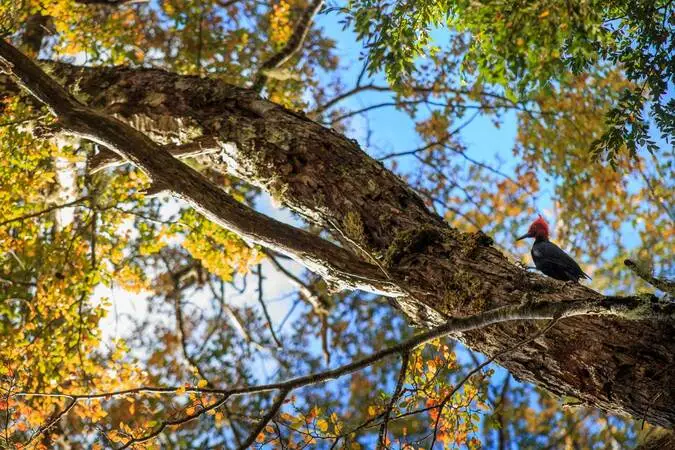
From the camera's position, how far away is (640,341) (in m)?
2.89

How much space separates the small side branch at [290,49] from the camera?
7.18 m

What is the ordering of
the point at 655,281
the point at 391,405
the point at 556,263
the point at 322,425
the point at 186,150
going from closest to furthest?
1. the point at 655,281
2. the point at 391,405
3. the point at 322,425
4. the point at 556,263
5. the point at 186,150

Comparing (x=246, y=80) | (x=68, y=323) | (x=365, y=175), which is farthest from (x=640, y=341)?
(x=246, y=80)

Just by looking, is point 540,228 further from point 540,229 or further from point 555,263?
point 555,263

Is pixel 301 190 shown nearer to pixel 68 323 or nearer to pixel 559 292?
pixel 559 292

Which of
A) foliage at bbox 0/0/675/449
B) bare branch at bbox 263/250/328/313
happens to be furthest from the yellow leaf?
bare branch at bbox 263/250/328/313

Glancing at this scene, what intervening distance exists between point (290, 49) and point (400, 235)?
182 inches

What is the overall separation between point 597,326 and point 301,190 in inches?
87.2

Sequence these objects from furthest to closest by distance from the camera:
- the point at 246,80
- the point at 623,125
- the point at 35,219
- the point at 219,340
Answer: the point at 219,340 < the point at 246,80 < the point at 35,219 < the point at 623,125

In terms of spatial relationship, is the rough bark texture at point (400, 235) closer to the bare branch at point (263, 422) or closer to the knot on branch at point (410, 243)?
the knot on branch at point (410, 243)

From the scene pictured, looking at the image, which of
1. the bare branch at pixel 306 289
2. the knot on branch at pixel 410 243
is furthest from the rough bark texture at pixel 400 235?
the bare branch at pixel 306 289

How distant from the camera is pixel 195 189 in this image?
3.86 meters

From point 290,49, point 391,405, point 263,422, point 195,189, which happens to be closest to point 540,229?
point 391,405

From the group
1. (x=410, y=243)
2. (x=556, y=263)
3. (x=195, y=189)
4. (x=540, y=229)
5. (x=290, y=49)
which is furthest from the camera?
(x=290, y=49)
